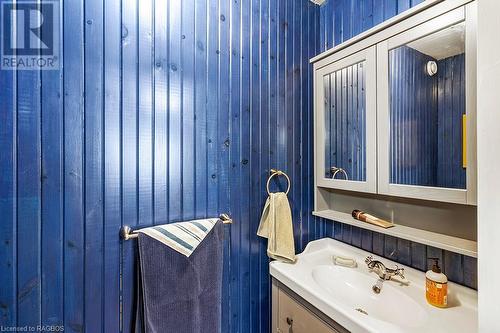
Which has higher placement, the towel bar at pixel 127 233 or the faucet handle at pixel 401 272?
the towel bar at pixel 127 233

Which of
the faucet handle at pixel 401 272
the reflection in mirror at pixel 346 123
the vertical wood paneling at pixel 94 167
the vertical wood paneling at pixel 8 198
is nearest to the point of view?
the vertical wood paneling at pixel 8 198

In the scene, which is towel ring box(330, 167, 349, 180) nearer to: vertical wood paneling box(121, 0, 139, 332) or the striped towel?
the striped towel

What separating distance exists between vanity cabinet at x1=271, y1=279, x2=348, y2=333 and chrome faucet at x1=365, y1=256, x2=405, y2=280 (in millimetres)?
356

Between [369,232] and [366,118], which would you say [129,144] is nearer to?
[366,118]

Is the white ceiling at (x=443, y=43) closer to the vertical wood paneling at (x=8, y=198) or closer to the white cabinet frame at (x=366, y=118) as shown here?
the white cabinet frame at (x=366, y=118)

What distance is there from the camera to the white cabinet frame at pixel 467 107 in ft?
2.62

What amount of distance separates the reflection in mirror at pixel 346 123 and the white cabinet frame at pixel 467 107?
96 millimetres

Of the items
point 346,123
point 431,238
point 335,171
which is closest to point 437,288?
point 431,238

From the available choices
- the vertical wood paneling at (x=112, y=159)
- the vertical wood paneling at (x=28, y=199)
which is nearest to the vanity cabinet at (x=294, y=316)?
the vertical wood paneling at (x=112, y=159)

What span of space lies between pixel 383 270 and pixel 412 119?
69cm

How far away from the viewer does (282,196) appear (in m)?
1.26

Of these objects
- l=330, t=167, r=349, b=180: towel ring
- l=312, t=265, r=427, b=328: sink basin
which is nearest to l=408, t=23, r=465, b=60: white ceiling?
l=330, t=167, r=349, b=180: towel ring

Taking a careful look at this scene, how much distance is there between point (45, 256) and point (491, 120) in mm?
1371

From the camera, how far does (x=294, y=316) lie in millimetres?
1084
